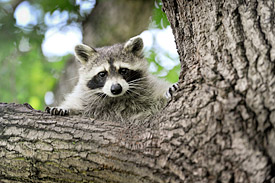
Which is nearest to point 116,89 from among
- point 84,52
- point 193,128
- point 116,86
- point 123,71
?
point 116,86

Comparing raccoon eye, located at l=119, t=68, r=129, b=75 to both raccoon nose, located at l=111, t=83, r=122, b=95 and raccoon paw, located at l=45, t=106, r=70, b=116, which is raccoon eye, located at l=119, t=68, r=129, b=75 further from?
raccoon paw, located at l=45, t=106, r=70, b=116

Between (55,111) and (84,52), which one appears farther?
(84,52)

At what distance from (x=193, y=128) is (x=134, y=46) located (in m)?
2.25

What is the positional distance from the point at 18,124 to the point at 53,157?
0.49 m

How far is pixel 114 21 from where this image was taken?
17.0 feet

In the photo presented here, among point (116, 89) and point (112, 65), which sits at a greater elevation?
point (112, 65)

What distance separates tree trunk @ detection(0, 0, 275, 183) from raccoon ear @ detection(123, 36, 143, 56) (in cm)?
133

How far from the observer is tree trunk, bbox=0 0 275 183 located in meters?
1.88

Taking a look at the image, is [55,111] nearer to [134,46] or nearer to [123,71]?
[123,71]

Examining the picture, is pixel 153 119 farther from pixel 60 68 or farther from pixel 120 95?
pixel 60 68

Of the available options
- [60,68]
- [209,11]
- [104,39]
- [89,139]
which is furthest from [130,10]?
[89,139]

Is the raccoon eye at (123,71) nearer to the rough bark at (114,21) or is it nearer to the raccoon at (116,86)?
the raccoon at (116,86)

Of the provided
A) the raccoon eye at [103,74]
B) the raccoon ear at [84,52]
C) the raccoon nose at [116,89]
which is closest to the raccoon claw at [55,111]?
the raccoon nose at [116,89]

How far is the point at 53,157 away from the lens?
7.73 ft
